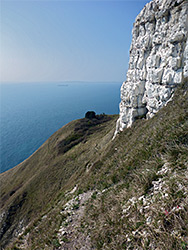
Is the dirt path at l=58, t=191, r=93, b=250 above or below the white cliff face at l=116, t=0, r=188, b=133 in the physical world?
below

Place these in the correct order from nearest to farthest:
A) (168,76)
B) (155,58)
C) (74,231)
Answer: (74,231)
(168,76)
(155,58)

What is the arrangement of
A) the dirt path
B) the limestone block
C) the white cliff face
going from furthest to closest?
the limestone block, the white cliff face, the dirt path

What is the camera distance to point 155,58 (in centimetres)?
2408

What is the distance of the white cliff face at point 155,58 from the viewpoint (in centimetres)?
1988

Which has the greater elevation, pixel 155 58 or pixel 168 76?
pixel 155 58

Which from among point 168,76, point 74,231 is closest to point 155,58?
point 168,76

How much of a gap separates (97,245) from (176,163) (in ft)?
21.4

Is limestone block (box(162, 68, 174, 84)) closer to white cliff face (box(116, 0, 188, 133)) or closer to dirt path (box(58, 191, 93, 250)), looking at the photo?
white cliff face (box(116, 0, 188, 133))

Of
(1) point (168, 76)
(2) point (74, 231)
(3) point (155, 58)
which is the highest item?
(3) point (155, 58)

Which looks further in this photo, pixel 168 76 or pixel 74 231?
pixel 168 76

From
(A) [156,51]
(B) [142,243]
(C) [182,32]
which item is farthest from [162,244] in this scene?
(A) [156,51]

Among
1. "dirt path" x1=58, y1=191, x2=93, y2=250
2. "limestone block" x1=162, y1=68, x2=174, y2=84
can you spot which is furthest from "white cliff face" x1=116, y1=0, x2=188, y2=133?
"dirt path" x1=58, y1=191, x2=93, y2=250

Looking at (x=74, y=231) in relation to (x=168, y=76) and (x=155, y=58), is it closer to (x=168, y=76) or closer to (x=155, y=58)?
(x=168, y=76)

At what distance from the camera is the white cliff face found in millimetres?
19875
